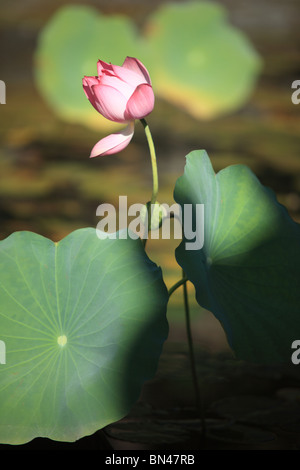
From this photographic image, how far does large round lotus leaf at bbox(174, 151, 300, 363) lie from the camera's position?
1.81 feet

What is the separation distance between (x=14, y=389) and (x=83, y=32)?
1.56 meters

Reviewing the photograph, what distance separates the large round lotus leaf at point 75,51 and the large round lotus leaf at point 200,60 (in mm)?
110

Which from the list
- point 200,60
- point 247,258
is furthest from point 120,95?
point 200,60

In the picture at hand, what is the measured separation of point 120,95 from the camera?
0.51 metres

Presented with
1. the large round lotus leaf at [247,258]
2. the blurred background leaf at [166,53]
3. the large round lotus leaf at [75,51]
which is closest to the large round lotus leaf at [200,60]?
the blurred background leaf at [166,53]

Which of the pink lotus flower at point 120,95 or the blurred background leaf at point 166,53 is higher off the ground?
the blurred background leaf at point 166,53

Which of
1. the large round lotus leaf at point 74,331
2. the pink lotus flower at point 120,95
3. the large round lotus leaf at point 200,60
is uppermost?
the large round lotus leaf at point 200,60

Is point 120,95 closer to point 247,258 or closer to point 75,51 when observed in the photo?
point 247,258

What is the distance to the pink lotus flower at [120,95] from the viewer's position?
0.50 metres

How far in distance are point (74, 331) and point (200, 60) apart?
4.81ft

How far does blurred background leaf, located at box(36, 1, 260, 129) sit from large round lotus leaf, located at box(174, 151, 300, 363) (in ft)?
4.19

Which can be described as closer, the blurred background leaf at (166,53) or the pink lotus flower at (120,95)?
the pink lotus flower at (120,95)

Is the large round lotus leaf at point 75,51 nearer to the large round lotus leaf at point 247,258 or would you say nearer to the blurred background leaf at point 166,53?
the blurred background leaf at point 166,53
